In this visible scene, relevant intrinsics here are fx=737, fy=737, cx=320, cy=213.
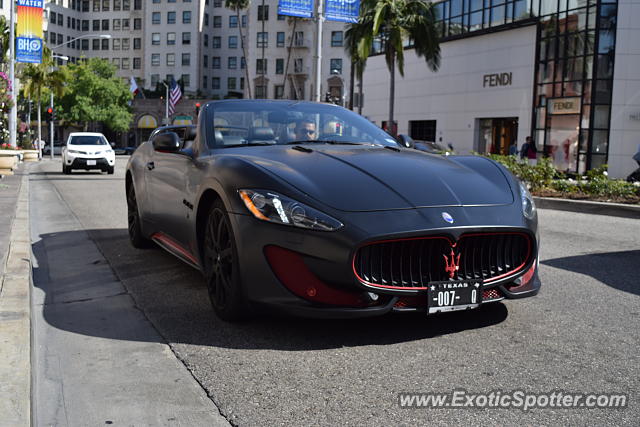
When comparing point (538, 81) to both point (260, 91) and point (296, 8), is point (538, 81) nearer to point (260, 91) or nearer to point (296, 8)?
point (296, 8)

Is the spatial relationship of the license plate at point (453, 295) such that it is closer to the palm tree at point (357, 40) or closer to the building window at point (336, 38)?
the palm tree at point (357, 40)

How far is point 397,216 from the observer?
4.02 m

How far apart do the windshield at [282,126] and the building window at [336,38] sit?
8145 cm

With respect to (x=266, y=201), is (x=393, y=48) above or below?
above

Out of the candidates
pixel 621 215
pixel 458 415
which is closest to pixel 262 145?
pixel 458 415

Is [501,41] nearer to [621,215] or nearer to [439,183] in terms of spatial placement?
[621,215]

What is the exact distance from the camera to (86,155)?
26.2 metres

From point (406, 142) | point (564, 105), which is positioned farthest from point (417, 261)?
point (564, 105)

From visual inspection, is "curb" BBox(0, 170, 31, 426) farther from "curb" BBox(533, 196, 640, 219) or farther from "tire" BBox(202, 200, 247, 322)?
"curb" BBox(533, 196, 640, 219)

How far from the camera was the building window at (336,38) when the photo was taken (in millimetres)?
85438

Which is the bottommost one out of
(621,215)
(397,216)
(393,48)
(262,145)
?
(621,215)

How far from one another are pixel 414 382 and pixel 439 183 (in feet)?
4.37

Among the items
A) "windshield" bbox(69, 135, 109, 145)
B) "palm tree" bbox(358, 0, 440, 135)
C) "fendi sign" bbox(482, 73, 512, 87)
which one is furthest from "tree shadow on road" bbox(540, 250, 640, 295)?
"palm tree" bbox(358, 0, 440, 135)

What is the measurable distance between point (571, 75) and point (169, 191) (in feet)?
101
